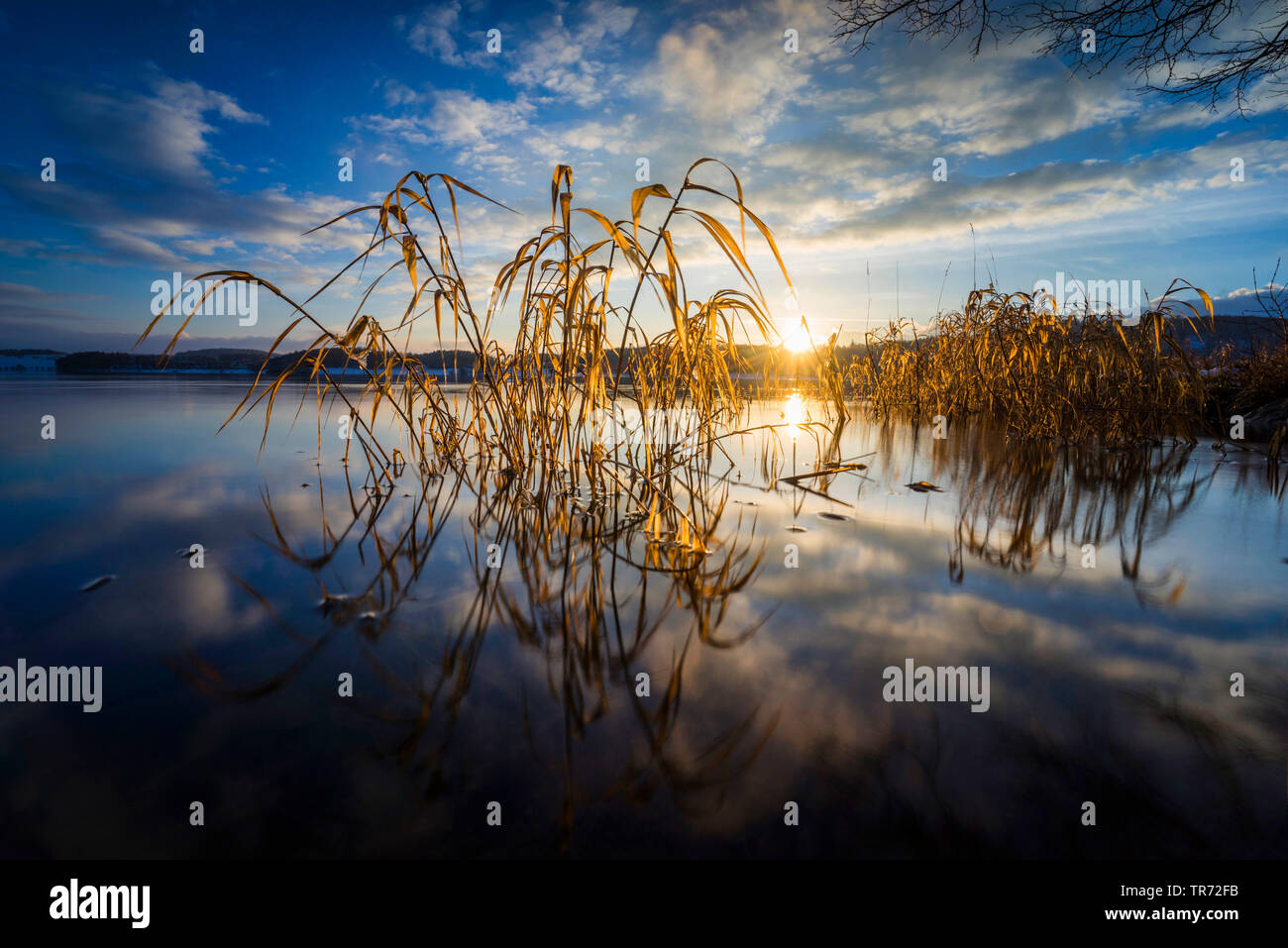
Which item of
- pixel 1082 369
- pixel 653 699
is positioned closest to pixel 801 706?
pixel 653 699

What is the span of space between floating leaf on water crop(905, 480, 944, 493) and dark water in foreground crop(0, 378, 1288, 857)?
1.86 feet

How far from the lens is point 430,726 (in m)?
0.75

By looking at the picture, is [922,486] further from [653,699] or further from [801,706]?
[653,699]

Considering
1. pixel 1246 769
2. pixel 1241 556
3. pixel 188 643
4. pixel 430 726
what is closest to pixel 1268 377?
pixel 1241 556

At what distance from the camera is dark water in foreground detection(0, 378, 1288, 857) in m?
0.58

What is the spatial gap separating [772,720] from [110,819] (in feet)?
2.65

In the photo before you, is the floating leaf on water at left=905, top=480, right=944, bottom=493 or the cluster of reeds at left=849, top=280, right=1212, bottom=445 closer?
the floating leaf on water at left=905, top=480, right=944, bottom=493

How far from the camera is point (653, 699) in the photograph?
826 mm

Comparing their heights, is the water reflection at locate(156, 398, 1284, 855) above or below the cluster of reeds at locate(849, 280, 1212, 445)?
below

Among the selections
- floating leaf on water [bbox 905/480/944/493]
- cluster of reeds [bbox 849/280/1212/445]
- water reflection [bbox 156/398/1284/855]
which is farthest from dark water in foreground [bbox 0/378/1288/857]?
cluster of reeds [bbox 849/280/1212/445]

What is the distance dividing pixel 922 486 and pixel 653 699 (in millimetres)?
2012

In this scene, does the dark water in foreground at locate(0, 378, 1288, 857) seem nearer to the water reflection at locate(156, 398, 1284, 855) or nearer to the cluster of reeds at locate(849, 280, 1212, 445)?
the water reflection at locate(156, 398, 1284, 855)
